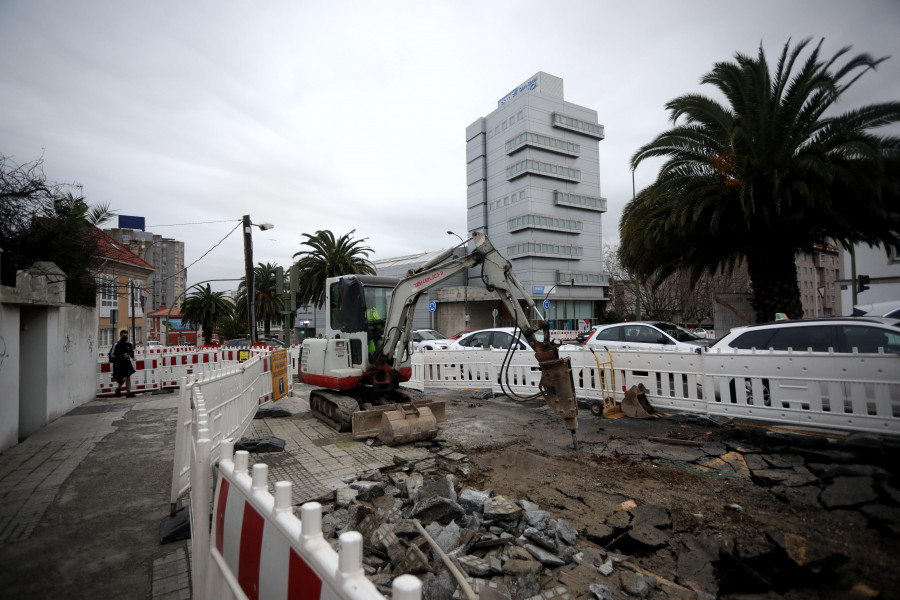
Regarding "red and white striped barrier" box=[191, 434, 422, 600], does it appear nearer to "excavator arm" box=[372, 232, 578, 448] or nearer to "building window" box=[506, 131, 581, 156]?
"excavator arm" box=[372, 232, 578, 448]

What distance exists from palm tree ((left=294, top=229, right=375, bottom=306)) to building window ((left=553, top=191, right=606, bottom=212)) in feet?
93.2

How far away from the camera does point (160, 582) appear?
3338mm

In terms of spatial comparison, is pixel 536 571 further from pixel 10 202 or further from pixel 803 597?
pixel 10 202

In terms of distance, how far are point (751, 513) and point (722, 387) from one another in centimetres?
395

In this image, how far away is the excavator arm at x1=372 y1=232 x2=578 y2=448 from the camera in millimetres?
6078

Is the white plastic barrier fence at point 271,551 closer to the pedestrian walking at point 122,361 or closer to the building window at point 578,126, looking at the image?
the pedestrian walking at point 122,361

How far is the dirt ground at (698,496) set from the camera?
238 centimetres

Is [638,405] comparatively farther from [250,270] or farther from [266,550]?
[250,270]

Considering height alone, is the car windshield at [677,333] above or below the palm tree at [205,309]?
below

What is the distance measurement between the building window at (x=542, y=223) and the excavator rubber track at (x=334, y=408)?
4421 cm

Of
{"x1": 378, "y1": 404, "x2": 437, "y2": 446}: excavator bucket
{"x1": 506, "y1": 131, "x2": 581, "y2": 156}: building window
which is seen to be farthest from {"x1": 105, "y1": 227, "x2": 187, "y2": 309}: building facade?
{"x1": 378, "y1": 404, "x2": 437, "y2": 446}: excavator bucket

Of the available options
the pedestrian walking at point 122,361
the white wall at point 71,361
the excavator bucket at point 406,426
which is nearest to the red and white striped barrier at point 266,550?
the excavator bucket at point 406,426

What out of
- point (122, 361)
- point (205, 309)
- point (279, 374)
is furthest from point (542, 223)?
point (122, 361)

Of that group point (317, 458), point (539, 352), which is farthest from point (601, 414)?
point (317, 458)
